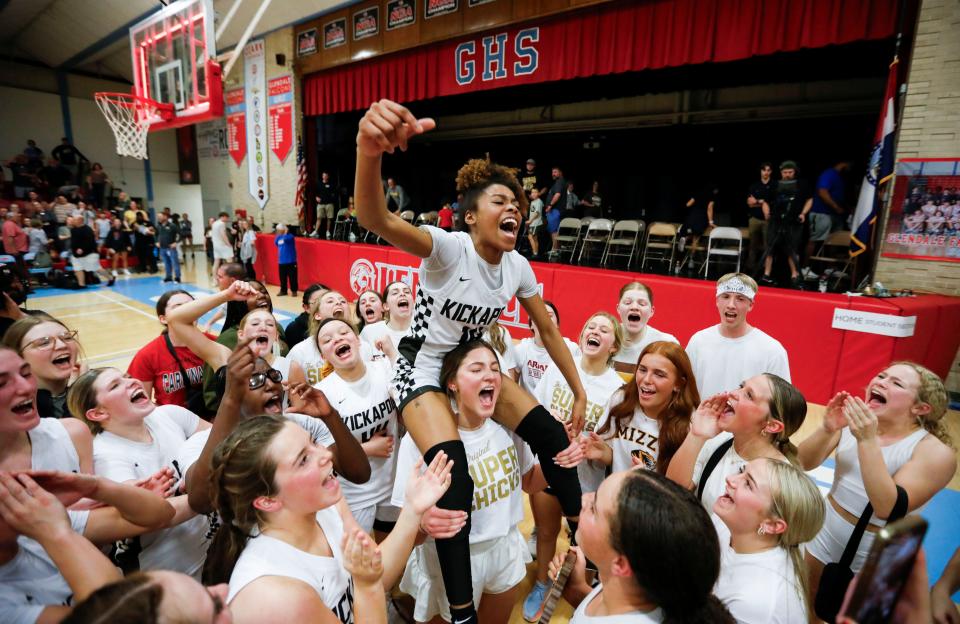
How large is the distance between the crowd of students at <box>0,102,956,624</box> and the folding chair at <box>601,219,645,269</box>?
20.3ft

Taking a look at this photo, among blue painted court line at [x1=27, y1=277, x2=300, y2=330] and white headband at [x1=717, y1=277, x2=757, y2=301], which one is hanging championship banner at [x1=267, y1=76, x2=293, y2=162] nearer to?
blue painted court line at [x1=27, y1=277, x2=300, y2=330]

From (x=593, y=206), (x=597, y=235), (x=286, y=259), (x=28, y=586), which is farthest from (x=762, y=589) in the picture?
(x=286, y=259)

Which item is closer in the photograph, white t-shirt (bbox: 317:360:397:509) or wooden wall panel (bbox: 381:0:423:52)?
white t-shirt (bbox: 317:360:397:509)

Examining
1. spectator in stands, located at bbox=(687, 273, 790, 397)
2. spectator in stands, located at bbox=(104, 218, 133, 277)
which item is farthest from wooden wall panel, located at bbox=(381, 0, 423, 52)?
spectator in stands, located at bbox=(104, 218, 133, 277)

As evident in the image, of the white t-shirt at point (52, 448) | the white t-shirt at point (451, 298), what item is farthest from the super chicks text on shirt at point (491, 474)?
the white t-shirt at point (52, 448)

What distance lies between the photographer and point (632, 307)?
11.7ft

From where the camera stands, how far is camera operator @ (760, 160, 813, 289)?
7114 mm

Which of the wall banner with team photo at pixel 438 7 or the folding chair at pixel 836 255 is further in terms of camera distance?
the wall banner with team photo at pixel 438 7

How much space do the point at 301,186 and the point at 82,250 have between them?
219 inches

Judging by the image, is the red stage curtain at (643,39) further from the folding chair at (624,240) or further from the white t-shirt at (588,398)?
the white t-shirt at (588,398)

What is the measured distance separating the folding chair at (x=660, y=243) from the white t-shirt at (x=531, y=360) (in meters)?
5.75

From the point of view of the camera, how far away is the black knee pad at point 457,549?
72.9 inches

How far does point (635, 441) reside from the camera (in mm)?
2488

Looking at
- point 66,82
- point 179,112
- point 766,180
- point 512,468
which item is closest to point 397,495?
point 512,468
